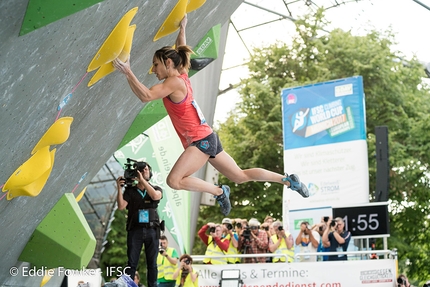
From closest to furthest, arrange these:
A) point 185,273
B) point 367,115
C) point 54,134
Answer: point 54,134 < point 185,273 < point 367,115

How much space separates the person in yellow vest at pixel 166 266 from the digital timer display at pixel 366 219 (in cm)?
302

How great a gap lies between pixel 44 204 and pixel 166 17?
1944 millimetres

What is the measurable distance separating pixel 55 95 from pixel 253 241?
706 centimetres

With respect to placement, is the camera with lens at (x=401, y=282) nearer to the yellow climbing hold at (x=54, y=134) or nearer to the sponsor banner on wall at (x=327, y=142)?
the sponsor banner on wall at (x=327, y=142)

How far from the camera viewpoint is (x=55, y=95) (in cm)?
443

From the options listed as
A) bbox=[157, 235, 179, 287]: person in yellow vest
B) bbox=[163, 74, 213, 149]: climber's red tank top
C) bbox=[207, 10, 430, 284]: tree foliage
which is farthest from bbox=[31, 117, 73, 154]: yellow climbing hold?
bbox=[207, 10, 430, 284]: tree foliage

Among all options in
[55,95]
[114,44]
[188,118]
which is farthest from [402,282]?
[55,95]

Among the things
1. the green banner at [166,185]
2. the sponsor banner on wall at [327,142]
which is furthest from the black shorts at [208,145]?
the sponsor banner on wall at [327,142]

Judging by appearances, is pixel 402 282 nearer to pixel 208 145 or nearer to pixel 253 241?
pixel 253 241

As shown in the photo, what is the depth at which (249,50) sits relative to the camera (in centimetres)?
2872

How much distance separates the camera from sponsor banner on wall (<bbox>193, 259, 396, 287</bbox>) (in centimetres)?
1051

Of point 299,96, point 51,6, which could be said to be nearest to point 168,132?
point 299,96

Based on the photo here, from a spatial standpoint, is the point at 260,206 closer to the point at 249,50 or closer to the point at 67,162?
the point at 249,50

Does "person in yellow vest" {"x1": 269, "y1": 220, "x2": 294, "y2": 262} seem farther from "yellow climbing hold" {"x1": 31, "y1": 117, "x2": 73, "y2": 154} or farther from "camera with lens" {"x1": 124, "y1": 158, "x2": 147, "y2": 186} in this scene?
"yellow climbing hold" {"x1": 31, "y1": 117, "x2": 73, "y2": 154}
